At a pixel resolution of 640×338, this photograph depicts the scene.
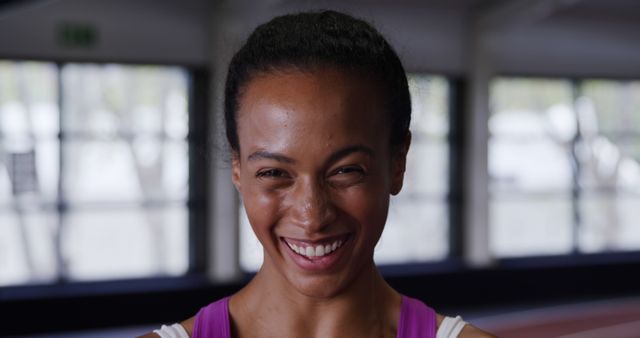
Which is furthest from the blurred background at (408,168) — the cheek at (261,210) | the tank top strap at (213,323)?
the cheek at (261,210)

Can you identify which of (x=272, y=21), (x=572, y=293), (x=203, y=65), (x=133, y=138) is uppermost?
(x=203, y=65)

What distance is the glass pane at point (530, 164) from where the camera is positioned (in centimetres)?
963

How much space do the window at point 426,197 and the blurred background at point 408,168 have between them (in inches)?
0.8

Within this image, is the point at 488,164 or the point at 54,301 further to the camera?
the point at 488,164

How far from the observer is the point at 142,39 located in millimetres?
7535

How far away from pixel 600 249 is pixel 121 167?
5945 mm

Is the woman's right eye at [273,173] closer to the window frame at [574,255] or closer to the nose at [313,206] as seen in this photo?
the nose at [313,206]

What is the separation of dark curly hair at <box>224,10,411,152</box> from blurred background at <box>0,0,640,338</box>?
4.43m

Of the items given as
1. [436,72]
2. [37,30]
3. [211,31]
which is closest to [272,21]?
[37,30]

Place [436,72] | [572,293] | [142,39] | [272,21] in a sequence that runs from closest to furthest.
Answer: [272,21], [142,39], [436,72], [572,293]

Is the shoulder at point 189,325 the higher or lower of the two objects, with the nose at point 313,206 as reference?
lower

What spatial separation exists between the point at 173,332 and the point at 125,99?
21.4 feet

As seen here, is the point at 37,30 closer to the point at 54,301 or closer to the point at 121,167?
the point at 121,167

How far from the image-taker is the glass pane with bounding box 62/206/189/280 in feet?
24.5
